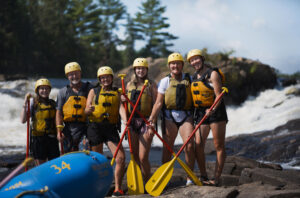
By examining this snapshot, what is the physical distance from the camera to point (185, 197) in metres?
4.60

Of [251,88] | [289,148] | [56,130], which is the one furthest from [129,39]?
[56,130]

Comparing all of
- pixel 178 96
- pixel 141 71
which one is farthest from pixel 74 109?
pixel 178 96

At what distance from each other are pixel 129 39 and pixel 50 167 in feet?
173

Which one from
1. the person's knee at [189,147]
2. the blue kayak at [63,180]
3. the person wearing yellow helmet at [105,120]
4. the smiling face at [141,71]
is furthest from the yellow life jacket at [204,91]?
the blue kayak at [63,180]

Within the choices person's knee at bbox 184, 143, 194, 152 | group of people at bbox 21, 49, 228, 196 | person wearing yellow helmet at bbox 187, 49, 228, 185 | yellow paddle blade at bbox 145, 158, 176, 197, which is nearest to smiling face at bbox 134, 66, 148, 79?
A: group of people at bbox 21, 49, 228, 196

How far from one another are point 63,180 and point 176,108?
2007mm

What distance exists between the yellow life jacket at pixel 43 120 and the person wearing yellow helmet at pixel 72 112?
21 cm

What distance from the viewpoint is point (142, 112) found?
5.25 metres

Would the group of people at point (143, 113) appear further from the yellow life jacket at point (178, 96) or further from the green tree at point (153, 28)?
the green tree at point (153, 28)

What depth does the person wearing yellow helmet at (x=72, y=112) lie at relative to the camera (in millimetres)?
A: 5242

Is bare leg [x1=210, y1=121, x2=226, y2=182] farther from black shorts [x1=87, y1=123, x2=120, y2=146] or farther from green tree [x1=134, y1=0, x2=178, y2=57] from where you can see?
green tree [x1=134, y1=0, x2=178, y2=57]

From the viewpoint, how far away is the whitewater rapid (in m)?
15.4

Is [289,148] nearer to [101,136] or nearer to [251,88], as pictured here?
[101,136]

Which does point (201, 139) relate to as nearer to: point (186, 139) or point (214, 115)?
point (186, 139)
